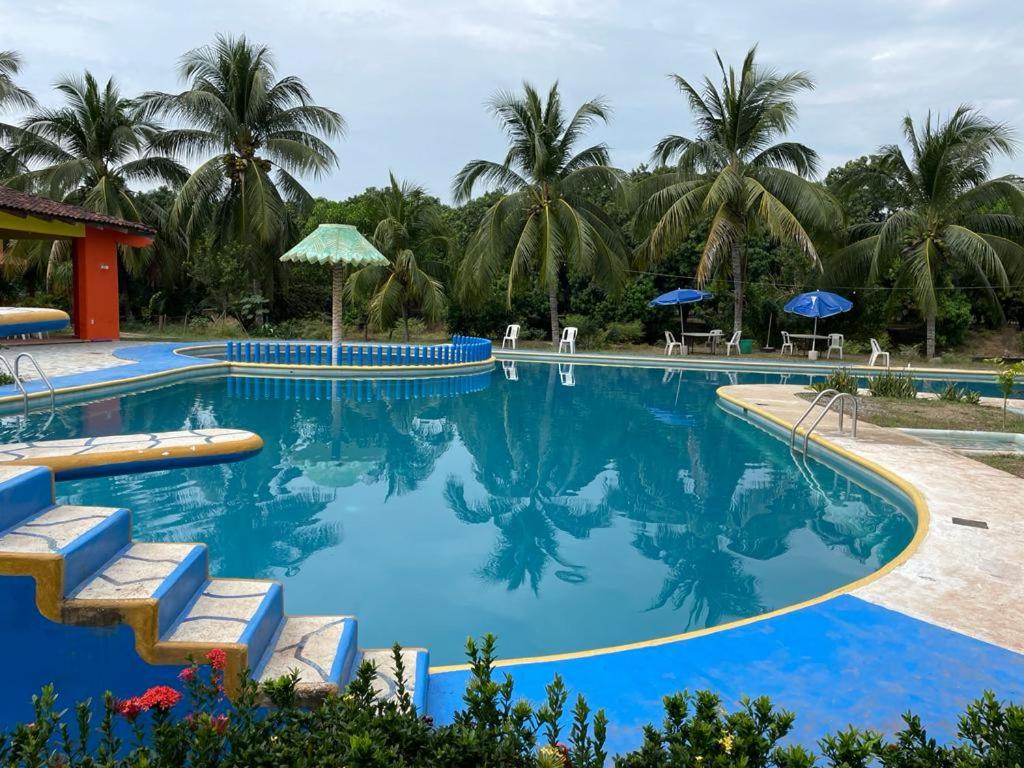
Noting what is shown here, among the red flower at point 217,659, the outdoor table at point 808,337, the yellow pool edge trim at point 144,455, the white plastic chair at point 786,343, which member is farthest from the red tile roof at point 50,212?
the outdoor table at point 808,337

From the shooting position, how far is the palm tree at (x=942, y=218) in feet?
68.9

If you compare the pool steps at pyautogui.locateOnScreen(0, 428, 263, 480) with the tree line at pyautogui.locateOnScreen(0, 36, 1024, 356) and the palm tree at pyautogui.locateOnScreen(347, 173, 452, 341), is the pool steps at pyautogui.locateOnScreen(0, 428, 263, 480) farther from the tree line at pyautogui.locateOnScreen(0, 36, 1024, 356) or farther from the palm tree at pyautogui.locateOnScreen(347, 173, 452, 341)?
the palm tree at pyautogui.locateOnScreen(347, 173, 452, 341)

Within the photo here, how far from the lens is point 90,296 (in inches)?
819

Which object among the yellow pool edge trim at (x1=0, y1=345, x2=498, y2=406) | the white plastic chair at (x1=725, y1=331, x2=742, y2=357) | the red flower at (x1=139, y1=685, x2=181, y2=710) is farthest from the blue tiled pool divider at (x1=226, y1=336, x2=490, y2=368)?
the red flower at (x1=139, y1=685, x2=181, y2=710)

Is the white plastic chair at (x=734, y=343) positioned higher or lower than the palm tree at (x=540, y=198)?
lower

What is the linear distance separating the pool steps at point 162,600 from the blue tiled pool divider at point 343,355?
14.1 m

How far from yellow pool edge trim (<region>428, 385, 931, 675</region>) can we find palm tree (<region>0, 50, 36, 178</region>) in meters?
21.4

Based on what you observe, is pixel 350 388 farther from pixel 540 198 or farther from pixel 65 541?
pixel 65 541

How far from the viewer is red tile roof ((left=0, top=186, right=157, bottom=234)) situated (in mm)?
16734

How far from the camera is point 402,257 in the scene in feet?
74.8

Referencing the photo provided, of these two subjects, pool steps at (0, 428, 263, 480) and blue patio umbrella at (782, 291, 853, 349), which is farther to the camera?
blue patio umbrella at (782, 291, 853, 349)

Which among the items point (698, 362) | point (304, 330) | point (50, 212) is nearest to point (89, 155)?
point (50, 212)

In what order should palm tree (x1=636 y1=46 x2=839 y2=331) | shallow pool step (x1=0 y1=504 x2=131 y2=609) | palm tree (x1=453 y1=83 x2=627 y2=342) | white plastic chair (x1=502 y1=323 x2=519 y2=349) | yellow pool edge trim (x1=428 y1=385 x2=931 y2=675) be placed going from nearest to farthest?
1. shallow pool step (x1=0 y1=504 x2=131 y2=609)
2. yellow pool edge trim (x1=428 y1=385 x2=931 y2=675)
3. palm tree (x1=636 y1=46 x2=839 y2=331)
4. palm tree (x1=453 y1=83 x2=627 y2=342)
5. white plastic chair (x1=502 y1=323 x2=519 y2=349)

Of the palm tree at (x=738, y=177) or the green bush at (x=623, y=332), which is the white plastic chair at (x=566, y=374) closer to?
the palm tree at (x=738, y=177)
